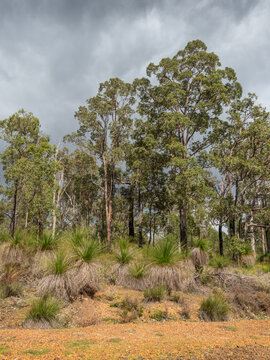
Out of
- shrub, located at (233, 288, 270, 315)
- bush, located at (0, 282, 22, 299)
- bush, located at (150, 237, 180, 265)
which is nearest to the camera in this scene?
bush, located at (0, 282, 22, 299)

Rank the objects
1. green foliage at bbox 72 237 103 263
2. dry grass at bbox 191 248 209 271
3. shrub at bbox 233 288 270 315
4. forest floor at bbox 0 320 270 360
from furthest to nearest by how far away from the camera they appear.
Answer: dry grass at bbox 191 248 209 271 → shrub at bbox 233 288 270 315 → green foliage at bbox 72 237 103 263 → forest floor at bbox 0 320 270 360

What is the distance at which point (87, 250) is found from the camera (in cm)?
846

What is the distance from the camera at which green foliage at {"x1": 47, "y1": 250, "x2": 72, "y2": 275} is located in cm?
776

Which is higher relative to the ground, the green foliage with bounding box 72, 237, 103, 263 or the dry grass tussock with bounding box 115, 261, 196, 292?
the green foliage with bounding box 72, 237, 103, 263

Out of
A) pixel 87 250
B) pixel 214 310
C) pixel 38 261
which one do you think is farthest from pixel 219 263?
pixel 38 261

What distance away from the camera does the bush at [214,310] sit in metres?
7.72

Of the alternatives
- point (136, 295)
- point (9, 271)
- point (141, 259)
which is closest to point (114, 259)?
point (141, 259)

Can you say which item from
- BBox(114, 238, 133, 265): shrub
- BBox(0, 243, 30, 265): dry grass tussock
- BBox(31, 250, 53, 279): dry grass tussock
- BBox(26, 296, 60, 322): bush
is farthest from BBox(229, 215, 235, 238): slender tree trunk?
Result: BBox(26, 296, 60, 322): bush

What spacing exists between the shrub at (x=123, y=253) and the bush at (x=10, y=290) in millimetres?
3733

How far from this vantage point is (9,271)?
9.46 metres

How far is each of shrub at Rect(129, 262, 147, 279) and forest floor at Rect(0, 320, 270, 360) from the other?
3.43m

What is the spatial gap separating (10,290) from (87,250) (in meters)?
2.90

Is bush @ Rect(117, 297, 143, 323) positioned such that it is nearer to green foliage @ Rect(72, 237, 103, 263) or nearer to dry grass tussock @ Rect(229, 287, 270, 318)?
green foliage @ Rect(72, 237, 103, 263)

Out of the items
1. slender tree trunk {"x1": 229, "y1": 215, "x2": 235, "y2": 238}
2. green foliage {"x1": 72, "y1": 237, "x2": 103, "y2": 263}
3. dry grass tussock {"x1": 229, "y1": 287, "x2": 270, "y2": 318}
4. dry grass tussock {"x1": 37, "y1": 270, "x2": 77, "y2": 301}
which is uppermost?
slender tree trunk {"x1": 229, "y1": 215, "x2": 235, "y2": 238}
